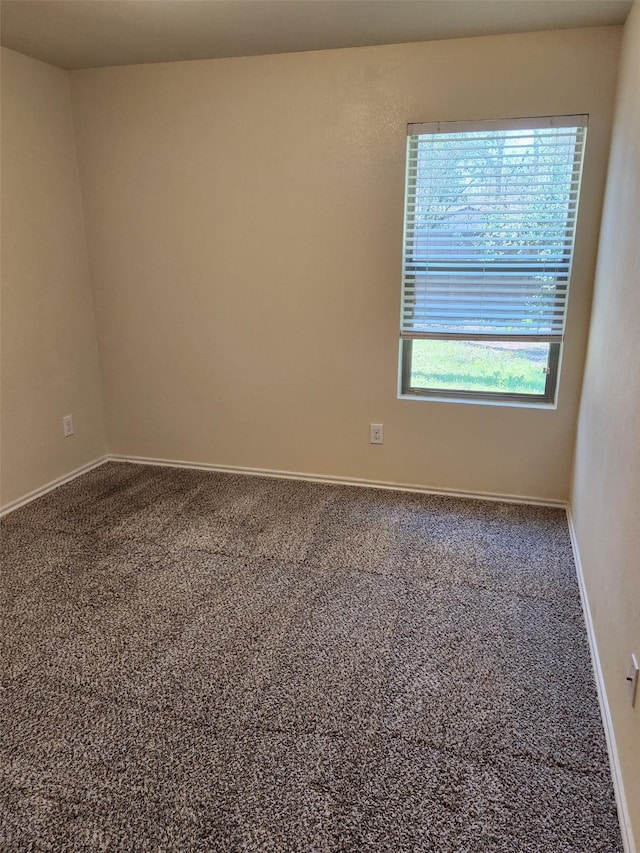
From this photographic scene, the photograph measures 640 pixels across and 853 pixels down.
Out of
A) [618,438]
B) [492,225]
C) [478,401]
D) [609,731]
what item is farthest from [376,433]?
[609,731]

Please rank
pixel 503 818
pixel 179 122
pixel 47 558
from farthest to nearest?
pixel 179 122, pixel 47 558, pixel 503 818

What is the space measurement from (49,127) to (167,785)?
3.37 m

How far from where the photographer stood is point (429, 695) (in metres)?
1.78

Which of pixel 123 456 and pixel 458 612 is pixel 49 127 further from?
pixel 458 612

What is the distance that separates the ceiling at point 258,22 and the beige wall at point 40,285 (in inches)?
12.2

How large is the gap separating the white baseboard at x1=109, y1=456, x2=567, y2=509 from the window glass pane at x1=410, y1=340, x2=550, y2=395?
0.62 m

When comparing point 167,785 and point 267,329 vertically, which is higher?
point 267,329

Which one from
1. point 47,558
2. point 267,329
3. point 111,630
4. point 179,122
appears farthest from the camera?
point 267,329

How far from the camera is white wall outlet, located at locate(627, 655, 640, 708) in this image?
1350mm

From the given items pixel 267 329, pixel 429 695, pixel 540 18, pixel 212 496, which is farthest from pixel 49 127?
pixel 429 695

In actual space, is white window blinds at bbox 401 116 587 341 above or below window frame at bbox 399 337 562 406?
above

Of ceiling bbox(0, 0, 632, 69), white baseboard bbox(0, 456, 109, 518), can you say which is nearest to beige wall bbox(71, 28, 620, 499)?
ceiling bbox(0, 0, 632, 69)

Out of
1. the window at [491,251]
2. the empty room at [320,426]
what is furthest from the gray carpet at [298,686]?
the window at [491,251]

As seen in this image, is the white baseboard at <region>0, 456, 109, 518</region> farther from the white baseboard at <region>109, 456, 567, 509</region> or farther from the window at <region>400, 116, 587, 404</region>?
the window at <region>400, 116, 587, 404</region>
